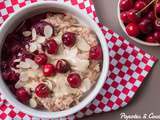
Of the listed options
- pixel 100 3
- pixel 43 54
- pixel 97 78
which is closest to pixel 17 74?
pixel 43 54

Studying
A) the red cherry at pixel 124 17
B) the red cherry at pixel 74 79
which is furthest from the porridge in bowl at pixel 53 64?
the red cherry at pixel 124 17

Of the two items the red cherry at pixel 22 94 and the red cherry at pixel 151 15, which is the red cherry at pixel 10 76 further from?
the red cherry at pixel 151 15

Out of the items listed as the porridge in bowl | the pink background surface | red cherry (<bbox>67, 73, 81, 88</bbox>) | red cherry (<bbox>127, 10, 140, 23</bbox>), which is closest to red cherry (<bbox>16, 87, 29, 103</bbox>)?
the porridge in bowl

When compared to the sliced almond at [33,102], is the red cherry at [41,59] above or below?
above

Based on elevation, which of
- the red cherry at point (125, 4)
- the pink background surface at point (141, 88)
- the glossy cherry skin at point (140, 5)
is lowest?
the pink background surface at point (141, 88)

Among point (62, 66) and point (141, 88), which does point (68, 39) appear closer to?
point (62, 66)

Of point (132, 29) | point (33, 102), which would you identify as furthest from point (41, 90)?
point (132, 29)

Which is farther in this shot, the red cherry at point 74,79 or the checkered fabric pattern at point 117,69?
the checkered fabric pattern at point 117,69

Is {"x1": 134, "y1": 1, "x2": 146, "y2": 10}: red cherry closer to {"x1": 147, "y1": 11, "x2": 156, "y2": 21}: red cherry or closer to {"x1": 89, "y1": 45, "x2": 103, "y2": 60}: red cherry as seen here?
{"x1": 147, "y1": 11, "x2": 156, "y2": 21}: red cherry
